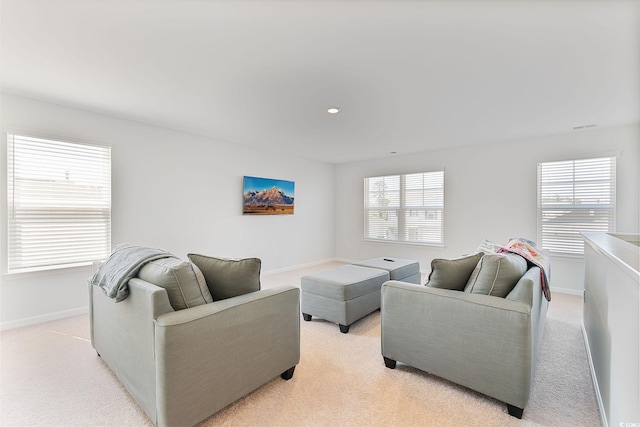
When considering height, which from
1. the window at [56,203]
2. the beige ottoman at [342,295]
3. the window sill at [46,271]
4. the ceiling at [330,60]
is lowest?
the beige ottoman at [342,295]

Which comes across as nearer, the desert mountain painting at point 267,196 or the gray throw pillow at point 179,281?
the gray throw pillow at point 179,281

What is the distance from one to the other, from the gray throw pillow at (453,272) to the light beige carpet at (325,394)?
2.17ft

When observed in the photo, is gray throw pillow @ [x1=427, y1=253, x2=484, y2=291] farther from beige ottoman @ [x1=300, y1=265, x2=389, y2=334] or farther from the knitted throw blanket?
the knitted throw blanket

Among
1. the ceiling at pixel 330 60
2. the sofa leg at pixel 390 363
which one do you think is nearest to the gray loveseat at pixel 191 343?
the sofa leg at pixel 390 363

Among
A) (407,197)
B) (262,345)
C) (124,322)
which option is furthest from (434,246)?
(124,322)

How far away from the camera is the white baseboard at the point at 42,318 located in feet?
9.56

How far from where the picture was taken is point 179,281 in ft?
5.32

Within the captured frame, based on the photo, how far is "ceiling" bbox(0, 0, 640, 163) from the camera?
5.48 ft

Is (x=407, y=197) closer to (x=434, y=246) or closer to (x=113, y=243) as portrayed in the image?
(x=434, y=246)

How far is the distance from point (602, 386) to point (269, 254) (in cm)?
455

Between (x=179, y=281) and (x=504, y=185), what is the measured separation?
16.2 ft

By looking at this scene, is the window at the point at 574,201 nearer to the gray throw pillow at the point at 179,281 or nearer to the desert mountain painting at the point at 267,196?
the desert mountain painting at the point at 267,196

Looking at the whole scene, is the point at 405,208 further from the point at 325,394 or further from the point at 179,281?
the point at 179,281

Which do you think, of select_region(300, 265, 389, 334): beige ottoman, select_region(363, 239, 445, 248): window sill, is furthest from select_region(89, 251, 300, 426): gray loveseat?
select_region(363, 239, 445, 248): window sill
